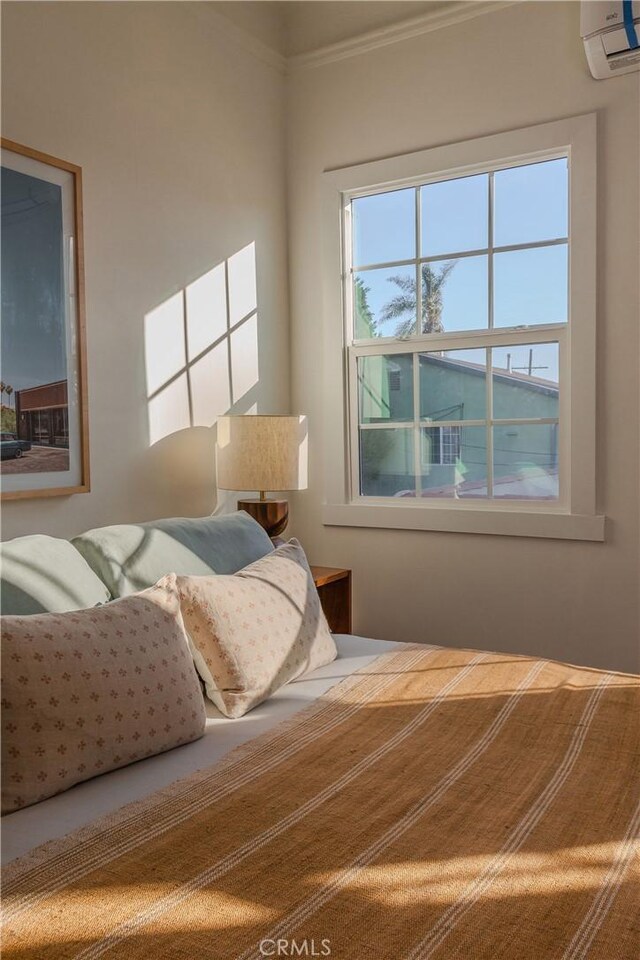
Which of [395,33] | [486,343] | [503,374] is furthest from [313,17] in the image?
[503,374]

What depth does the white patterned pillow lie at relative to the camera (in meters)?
1.89

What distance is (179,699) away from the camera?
5.42ft

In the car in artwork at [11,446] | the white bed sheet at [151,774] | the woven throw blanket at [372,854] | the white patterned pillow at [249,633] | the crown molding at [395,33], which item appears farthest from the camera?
the crown molding at [395,33]

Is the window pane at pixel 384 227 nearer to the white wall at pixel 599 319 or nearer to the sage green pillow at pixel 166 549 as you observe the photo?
the white wall at pixel 599 319

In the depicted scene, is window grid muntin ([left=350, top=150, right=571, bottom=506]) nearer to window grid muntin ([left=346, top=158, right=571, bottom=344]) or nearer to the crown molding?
window grid muntin ([left=346, top=158, right=571, bottom=344])

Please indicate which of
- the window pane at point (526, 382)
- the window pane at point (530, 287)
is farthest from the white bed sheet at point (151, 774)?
the window pane at point (530, 287)

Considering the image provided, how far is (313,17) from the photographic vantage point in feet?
11.7

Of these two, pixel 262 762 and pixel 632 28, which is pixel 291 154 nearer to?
pixel 632 28

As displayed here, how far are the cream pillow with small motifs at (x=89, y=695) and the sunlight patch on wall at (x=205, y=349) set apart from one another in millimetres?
1331

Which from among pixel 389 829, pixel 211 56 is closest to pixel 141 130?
pixel 211 56

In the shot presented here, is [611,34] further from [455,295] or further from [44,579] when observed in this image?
[44,579]

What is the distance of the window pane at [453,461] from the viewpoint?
131 inches

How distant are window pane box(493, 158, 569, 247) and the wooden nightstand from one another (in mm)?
1545

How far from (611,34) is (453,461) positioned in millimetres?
1675
